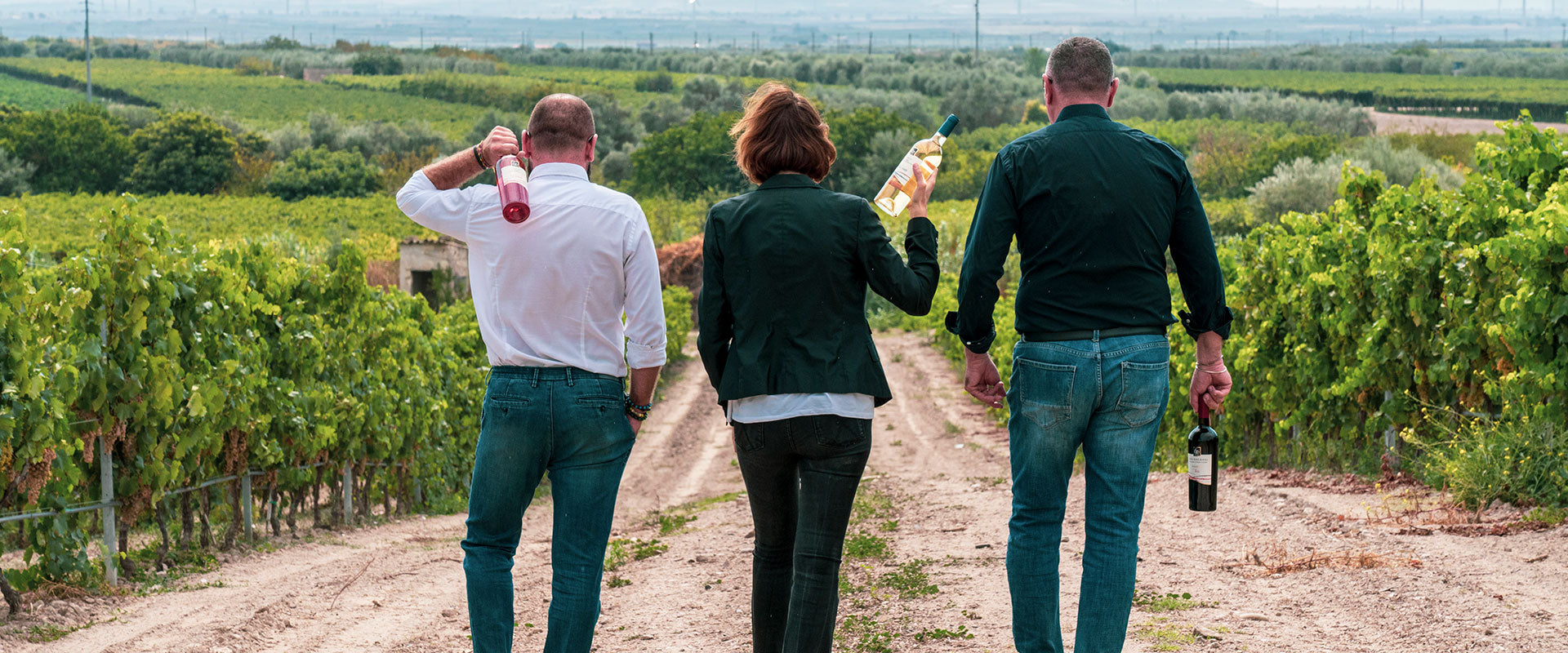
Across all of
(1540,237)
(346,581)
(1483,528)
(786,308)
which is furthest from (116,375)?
(1540,237)

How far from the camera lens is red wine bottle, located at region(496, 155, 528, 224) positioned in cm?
388

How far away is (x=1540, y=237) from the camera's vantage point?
24.7ft

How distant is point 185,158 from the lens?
74.5m

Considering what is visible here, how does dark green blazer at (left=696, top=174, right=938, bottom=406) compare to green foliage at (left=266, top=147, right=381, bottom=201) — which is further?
green foliage at (left=266, top=147, right=381, bottom=201)

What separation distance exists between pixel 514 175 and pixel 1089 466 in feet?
6.39

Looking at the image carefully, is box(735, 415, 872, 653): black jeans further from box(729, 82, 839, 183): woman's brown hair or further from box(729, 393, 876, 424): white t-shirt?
box(729, 82, 839, 183): woman's brown hair

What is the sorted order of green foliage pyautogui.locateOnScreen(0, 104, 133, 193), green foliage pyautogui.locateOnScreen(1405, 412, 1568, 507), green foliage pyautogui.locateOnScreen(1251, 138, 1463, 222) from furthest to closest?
green foliage pyautogui.locateOnScreen(0, 104, 133, 193)
green foliage pyautogui.locateOnScreen(1251, 138, 1463, 222)
green foliage pyautogui.locateOnScreen(1405, 412, 1568, 507)

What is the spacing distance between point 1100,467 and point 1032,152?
3.23 ft

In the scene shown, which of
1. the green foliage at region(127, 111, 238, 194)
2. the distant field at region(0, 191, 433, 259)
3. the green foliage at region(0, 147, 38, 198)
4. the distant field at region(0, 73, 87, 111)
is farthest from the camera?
the distant field at region(0, 73, 87, 111)

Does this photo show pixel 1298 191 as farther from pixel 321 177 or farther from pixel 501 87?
pixel 501 87

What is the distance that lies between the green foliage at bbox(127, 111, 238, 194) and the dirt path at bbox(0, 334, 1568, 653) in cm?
7051

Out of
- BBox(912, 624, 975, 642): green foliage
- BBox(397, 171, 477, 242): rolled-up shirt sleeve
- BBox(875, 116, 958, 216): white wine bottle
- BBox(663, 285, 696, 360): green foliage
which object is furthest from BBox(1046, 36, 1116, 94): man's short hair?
BBox(663, 285, 696, 360): green foliage

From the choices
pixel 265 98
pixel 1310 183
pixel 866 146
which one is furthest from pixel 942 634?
pixel 265 98

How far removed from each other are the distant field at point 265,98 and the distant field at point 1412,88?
7376 cm
